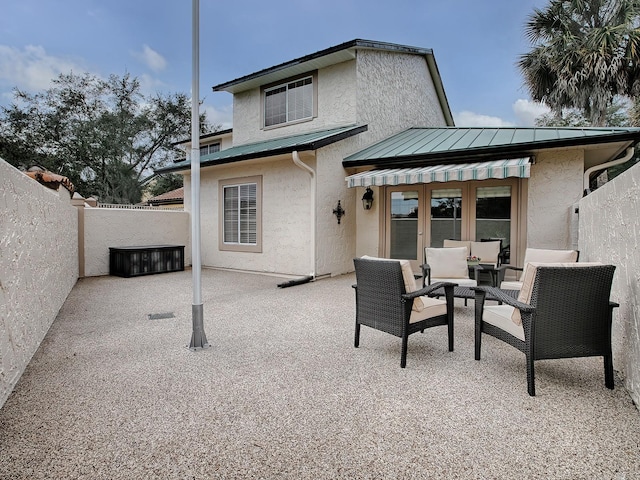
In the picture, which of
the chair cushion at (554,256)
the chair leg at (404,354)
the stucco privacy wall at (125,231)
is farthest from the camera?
the stucco privacy wall at (125,231)

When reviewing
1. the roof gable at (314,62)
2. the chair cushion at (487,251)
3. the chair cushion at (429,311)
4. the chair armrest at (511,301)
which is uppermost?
the roof gable at (314,62)

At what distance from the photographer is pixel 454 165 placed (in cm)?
1077

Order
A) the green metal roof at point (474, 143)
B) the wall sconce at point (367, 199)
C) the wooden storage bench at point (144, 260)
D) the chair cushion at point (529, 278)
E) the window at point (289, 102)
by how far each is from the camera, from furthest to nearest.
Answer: the window at point (289, 102) → the wall sconce at point (367, 199) → the wooden storage bench at point (144, 260) → the green metal roof at point (474, 143) → the chair cushion at point (529, 278)

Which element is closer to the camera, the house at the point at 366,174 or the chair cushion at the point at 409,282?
the chair cushion at the point at 409,282

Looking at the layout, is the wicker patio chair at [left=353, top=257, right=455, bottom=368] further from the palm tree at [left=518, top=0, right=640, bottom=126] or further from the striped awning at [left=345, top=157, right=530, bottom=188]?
the palm tree at [left=518, top=0, right=640, bottom=126]

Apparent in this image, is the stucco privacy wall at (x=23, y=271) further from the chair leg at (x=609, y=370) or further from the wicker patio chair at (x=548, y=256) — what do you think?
the wicker patio chair at (x=548, y=256)

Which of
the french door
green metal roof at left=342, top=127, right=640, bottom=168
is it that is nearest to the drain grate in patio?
green metal roof at left=342, top=127, right=640, bottom=168

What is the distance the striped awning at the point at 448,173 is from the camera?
30.1ft

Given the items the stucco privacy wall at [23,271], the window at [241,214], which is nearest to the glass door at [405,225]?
the window at [241,214]

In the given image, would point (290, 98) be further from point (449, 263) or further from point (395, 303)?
point (395, 303)

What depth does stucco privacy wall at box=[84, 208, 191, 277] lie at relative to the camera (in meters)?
12.8

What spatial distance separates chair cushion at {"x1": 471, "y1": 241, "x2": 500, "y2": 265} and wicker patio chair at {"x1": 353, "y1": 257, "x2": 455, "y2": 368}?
207 inches

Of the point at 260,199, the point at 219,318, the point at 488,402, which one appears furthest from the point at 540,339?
the point at 260,199

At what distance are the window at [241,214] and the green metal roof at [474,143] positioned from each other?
3743 millimetres
